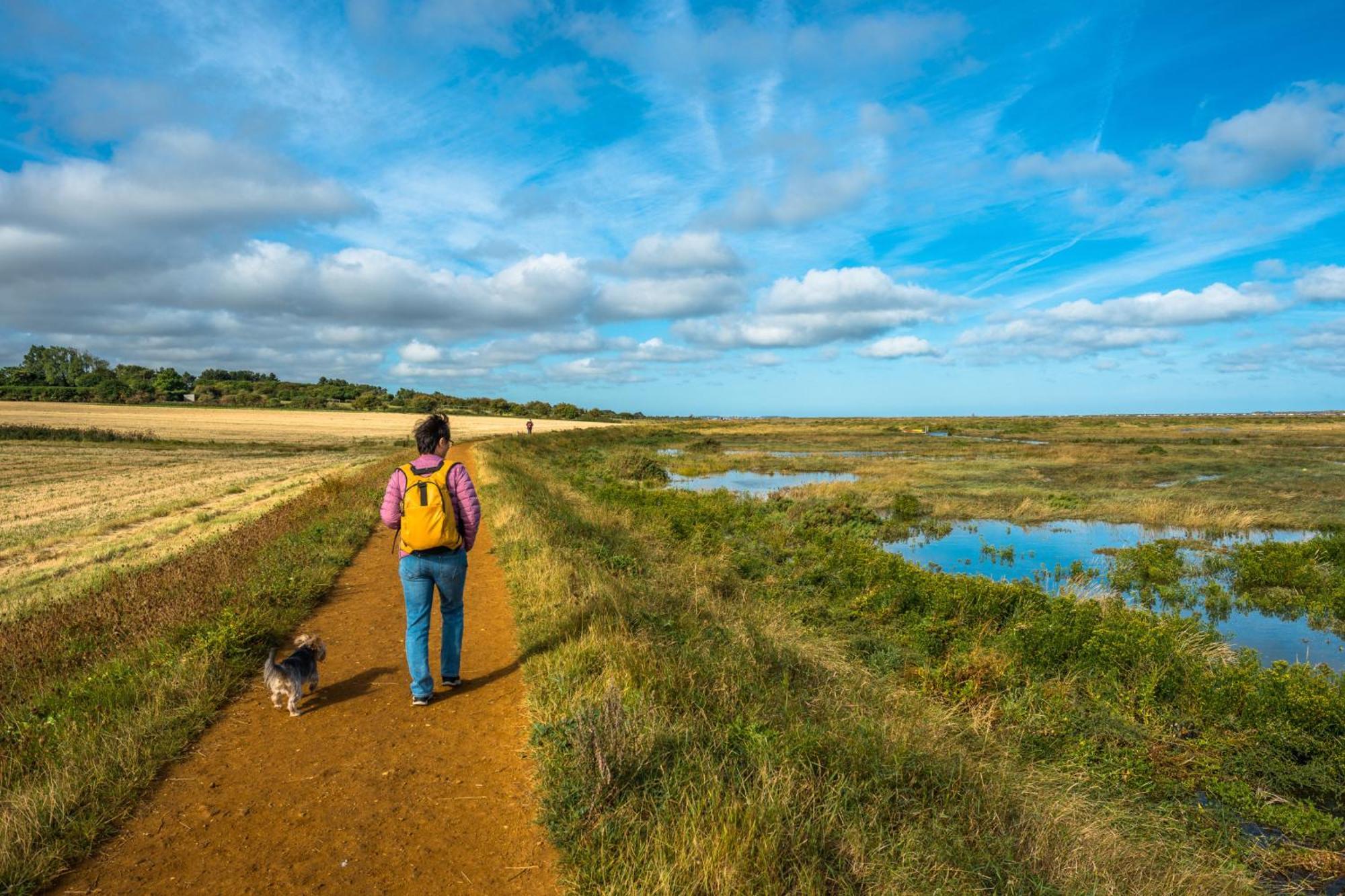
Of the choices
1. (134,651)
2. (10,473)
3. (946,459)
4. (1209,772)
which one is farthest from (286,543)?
(946,459)

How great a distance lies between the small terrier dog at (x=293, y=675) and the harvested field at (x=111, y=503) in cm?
705

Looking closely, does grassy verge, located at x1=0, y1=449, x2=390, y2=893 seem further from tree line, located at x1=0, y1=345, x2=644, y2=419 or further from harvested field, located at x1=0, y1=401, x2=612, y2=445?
tree line, located at x1=0, y1=345, x2=644, y2=419

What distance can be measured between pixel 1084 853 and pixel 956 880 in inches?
58.2

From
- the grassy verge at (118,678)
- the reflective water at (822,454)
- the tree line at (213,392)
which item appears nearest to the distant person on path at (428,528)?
the grassy verge at (118,678)

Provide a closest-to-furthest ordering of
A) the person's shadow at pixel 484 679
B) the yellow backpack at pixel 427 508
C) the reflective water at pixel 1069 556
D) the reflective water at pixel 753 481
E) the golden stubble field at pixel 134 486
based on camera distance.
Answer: the yellow backpack at pixel 427 508 → the person's shadow at pixel 484 679 → the reflective water at pixel 1069 556 → the golden stubble field at pixel 134 486 → the reflective water at pixel 753 481

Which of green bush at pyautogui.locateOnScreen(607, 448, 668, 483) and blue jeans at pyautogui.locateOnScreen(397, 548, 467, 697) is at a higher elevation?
blue jeans at pyautogui.locateOnScreen(397, 548, 467, 697)

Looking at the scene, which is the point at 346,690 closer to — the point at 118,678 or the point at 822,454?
the point at 118,678

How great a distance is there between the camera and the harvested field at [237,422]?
67562mm

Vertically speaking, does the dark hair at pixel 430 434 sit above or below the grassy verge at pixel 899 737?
above

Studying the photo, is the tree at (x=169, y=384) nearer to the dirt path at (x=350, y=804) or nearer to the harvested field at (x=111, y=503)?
the harvested field at (x=111, y=503)

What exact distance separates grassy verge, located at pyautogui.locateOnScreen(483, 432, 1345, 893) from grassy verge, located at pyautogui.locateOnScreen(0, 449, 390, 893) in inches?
112

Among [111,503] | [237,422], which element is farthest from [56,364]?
[111,503]

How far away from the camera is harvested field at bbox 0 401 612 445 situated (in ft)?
222

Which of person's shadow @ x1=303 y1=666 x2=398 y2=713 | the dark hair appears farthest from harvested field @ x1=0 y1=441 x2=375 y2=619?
the dark hair
